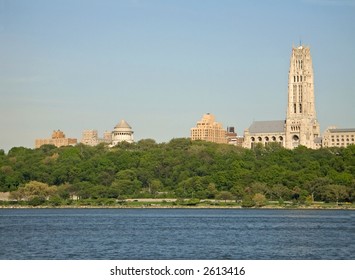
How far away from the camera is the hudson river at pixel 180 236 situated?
184 feet

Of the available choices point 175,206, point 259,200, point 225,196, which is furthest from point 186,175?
point 259,200

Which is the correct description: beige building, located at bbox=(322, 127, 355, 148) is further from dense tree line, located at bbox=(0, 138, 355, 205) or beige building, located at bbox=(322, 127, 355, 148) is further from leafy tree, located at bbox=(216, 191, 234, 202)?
leafy tree, located at bbox=(216, 191, 234, 202)

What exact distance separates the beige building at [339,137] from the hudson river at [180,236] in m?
91.2

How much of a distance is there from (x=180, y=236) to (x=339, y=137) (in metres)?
128

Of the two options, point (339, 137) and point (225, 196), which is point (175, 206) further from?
point (339, 137)

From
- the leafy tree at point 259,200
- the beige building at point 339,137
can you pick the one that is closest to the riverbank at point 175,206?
the leafy tree at point 259,200

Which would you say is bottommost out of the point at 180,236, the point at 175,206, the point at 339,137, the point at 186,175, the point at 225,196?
the point at 180,236

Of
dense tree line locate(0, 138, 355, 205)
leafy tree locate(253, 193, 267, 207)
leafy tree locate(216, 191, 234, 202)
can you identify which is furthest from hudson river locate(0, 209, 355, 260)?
leafy tree locate(216, 191, 234, 202)

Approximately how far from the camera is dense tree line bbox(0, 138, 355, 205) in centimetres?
12144

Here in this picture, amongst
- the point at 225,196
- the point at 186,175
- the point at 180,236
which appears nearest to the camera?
the point at 180,236

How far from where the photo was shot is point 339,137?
7613 inches

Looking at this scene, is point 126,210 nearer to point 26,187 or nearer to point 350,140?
point 26,187

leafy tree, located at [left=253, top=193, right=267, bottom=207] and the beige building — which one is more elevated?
the beige building

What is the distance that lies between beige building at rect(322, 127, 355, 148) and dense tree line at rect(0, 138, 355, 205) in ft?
105
